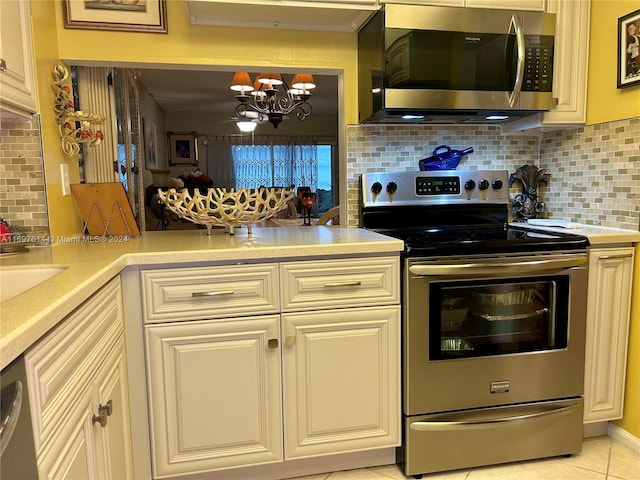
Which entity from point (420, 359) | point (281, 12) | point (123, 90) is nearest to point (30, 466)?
point (420, 359)

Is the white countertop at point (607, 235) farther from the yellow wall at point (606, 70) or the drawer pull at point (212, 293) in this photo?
the drawer pull at point (212, 293)

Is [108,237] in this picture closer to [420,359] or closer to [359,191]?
[359,191]

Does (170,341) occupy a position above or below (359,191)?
below

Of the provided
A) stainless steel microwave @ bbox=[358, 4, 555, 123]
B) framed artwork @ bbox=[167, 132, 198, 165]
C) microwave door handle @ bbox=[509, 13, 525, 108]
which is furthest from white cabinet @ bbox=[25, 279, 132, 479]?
framed artwork @ bbox=[167, 132, 198, 165]

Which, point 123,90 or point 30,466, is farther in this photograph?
point 123,90

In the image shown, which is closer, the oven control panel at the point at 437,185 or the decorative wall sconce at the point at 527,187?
the oven control panel at the point at 437,185

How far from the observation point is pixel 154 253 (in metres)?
1.50

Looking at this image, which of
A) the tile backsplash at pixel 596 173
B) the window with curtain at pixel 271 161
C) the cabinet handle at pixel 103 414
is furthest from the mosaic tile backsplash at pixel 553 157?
the window with curtain at pixel 271 161

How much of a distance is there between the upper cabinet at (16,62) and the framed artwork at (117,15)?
0.32 m

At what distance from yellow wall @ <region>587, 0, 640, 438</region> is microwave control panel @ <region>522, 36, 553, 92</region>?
0.25 metres

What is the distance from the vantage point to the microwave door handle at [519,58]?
189 cm

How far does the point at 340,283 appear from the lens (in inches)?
65.1

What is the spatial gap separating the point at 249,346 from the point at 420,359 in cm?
64

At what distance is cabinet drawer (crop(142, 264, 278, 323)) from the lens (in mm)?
1536
